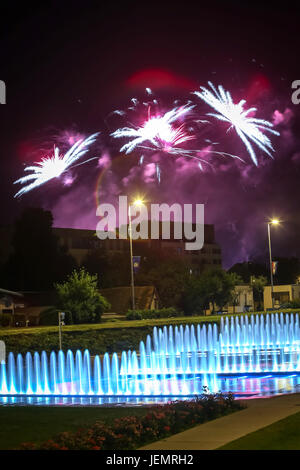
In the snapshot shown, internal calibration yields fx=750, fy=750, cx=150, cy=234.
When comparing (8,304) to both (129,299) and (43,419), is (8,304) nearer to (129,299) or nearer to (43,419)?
(129,299)

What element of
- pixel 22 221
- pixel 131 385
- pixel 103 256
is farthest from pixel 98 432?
pixel 103 256

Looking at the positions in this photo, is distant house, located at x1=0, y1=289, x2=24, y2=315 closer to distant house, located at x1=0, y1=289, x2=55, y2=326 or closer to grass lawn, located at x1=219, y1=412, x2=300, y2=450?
distant house, located at x1=0, y1=289, x2=55, y2=326

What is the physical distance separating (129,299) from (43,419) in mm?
50109

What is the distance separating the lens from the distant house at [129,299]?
6319cm

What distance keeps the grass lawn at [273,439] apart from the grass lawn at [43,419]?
328cm

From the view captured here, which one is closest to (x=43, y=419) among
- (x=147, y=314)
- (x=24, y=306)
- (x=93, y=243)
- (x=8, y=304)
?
(x=147, y=314)

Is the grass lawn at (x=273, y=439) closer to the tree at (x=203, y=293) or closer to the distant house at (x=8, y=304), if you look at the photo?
the distant house at (x=8, y=304)

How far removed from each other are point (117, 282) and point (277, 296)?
1970cm

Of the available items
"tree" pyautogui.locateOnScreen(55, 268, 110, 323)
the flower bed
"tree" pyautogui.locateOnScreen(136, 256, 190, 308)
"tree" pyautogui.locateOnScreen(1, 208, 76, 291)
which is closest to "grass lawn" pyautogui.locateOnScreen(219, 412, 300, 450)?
the flower bed

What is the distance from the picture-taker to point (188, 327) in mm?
43688
